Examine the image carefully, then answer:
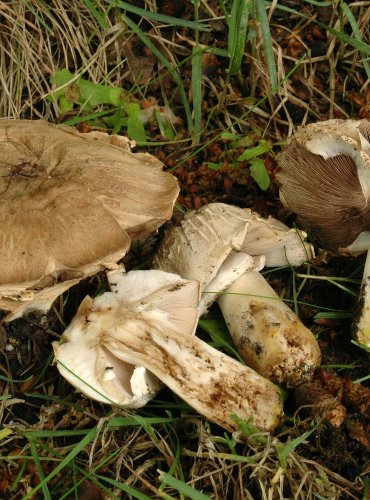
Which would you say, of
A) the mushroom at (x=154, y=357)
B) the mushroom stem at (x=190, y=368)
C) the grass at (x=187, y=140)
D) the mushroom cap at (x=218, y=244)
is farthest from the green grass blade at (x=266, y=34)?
the mushroom stem at (x=190, y=368)

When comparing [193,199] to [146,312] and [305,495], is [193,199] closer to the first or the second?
[146,312]

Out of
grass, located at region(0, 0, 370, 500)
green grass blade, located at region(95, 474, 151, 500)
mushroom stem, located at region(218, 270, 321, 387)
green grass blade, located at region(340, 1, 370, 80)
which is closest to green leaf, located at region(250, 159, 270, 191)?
grass, located at region(0, 0, 370, 500)

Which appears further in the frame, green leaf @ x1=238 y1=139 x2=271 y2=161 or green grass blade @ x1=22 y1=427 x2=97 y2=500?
green leaf @ x1=238 y1=139 x2=271 y2=161

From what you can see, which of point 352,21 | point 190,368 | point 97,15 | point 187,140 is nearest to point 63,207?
point 190,368

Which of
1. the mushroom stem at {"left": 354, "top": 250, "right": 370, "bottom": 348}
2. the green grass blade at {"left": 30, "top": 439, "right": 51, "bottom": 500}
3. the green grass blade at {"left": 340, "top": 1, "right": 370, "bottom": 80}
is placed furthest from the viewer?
the green grass blade at {"left": 340, "top": 1, "right": 370, "bottom": 80}

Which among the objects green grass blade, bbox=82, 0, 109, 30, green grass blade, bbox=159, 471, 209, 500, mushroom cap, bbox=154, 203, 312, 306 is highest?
green grass blade, bbox=82, 0, 109, 30

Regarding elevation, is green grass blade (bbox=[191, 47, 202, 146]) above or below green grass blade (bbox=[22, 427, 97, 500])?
above

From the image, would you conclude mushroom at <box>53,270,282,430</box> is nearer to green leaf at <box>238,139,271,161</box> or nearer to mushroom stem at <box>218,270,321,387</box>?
mushroom stem at <box>218,270,321,387</box>

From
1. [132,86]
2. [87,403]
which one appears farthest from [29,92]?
[87,403]
